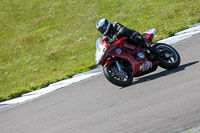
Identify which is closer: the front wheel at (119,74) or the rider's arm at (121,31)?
the front wheel at (119,74)

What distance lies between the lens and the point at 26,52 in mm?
21453

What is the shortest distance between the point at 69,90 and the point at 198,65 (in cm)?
351

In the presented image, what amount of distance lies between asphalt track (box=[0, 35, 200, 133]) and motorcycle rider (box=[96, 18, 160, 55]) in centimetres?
80

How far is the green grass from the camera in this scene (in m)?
15.9

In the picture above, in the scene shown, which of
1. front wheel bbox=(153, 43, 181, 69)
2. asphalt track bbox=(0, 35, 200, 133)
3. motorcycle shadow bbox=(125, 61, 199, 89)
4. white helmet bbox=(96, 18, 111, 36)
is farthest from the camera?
front wheel bbox=(153, 43, 181, 69)

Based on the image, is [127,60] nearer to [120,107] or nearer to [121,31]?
[121,31]

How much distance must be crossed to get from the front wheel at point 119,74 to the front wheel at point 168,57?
795 millimetres

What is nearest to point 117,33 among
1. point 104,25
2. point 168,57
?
point 104,25

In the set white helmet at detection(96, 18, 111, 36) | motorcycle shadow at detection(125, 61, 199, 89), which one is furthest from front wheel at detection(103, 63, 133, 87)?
white helmet at detection(96, 18, 111, 36)

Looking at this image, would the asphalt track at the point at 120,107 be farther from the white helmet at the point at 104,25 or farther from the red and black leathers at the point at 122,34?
the white helmet at the point at 104,25

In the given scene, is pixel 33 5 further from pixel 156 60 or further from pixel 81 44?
pixel 156 60

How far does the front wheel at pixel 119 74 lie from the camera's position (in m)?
8.53

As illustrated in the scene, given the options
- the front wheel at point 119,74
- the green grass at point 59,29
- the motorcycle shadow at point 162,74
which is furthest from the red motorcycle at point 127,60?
the green grass at point 59,29

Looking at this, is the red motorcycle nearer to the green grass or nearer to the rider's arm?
the rider's arm
